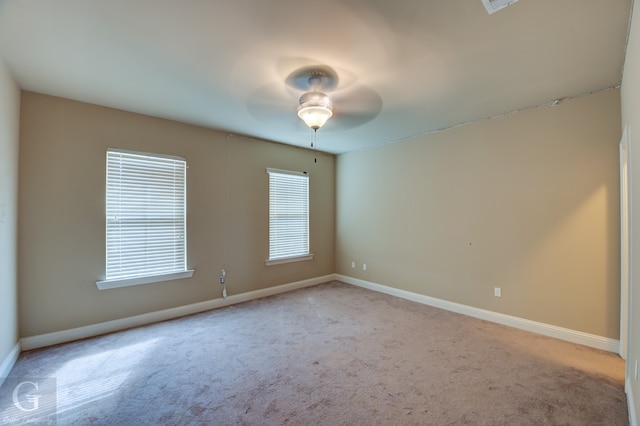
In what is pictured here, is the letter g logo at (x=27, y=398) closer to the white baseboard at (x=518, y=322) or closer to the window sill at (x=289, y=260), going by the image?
the window sill at (x=289, y=260)

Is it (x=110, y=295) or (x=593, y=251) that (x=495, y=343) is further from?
(x=110, y=295)

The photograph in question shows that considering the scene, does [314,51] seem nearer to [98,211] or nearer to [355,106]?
[355,106]

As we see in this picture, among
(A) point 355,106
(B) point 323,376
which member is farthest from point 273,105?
(B) point 323,376

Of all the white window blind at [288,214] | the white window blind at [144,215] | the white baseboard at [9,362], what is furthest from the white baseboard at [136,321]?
the white window blind at [288,214]

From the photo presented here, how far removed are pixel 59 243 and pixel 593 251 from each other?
557cm

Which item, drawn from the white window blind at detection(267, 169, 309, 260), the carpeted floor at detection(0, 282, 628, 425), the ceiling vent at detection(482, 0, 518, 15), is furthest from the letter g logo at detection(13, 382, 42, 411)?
the ceiling vent at detection(482, 0, 518, 15)

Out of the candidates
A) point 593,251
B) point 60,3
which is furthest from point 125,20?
point 593,251

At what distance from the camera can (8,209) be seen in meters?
2.49

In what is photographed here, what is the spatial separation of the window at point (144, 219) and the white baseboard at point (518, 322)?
10.9 feet

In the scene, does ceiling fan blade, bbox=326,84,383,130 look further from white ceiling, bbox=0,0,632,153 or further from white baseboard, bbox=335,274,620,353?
white baseboard, bbox=335,274,620,353

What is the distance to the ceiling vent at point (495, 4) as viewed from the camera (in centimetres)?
163

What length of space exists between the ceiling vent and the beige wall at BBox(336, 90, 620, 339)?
203cm

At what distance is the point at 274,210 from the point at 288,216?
1.05 ft

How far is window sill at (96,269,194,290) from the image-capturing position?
10.4 ft
